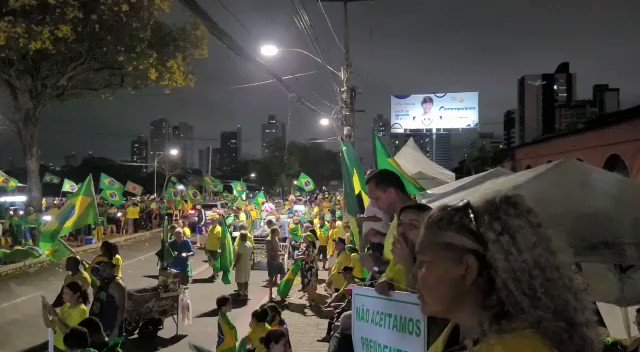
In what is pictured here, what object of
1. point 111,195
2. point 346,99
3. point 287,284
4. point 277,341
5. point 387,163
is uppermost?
point 346,99

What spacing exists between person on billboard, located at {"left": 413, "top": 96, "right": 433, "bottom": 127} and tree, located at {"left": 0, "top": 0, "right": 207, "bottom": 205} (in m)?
30.4

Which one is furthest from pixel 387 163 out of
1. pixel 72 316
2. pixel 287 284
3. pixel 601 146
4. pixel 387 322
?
pixel 601 146

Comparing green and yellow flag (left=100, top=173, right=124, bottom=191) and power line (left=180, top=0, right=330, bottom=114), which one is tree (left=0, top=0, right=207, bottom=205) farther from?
power line (left=180, top=0, right=330, bottom=114)

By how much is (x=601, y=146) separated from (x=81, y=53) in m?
18.0

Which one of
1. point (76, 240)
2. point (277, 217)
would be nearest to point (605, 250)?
point (277, 217)

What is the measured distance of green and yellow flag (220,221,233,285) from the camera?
14.1 m

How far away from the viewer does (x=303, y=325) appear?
10539 millimetres

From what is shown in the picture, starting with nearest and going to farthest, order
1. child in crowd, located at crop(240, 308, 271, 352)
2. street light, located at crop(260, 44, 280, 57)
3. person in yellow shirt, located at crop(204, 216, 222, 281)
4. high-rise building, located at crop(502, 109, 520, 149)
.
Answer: child in crowd, located at crop(240, 308, 271, 352)
street light, located at crop(260, 44, 280, 57)
person in yellow shirt, located at crop(204, 216, 222, 281)
high-rise building, located at crop(502, 109, 520, 149)

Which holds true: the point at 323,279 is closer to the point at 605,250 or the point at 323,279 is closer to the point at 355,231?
the point at 355,231

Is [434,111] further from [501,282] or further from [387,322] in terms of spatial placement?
[501,282]

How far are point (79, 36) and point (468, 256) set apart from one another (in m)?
19.9

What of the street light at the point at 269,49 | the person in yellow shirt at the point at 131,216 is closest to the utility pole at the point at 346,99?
the street light at the point at 269,49

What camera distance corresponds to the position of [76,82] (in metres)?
21.6

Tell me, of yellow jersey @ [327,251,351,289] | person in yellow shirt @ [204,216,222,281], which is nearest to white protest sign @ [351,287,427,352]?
yellow jersey @ [327,251,351,289]
